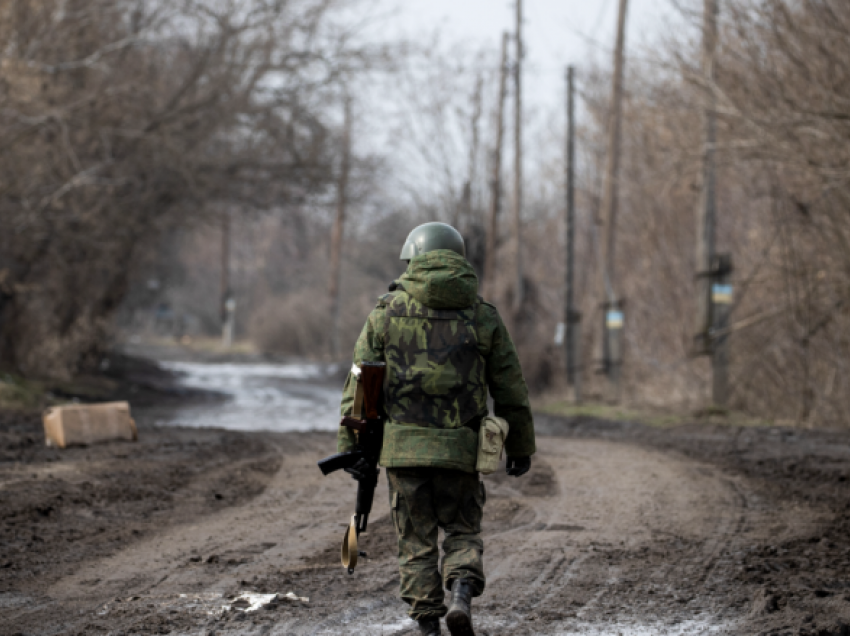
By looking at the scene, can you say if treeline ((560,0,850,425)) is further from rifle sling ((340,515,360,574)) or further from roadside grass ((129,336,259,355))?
roadside grass ((129,336,259,355))

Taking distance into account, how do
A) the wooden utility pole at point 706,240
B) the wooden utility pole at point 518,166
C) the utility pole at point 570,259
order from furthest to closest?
1. the wooden utility pole at point 518,166
2. the utility pole at point 570,259
3. the wooden utility pole at point 706,240

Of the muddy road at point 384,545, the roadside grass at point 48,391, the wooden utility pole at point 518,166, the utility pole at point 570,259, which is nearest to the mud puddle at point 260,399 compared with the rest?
the roadside grass at point 48,391

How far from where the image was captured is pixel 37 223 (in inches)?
676

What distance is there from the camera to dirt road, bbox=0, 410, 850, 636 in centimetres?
496

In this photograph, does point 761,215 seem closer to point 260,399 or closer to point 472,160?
point 260,399

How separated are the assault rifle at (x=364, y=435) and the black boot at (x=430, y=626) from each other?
19.0 inches

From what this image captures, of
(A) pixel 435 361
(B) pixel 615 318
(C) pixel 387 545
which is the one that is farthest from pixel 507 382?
(B) pixel 615 318

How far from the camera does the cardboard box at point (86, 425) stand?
1113 cm

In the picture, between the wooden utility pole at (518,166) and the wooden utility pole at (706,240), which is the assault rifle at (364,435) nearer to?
the wooden utility pole at (706,240)

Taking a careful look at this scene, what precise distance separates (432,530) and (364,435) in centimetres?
54

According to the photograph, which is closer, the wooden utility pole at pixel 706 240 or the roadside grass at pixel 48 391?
the wooden utility pole at pixel 706 240

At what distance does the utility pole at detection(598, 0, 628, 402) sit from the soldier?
14.9 metres

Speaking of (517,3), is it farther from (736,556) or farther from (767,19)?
(736,556)

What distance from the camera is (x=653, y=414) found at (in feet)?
54.6
